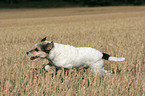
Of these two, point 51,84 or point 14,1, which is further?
point 14,1

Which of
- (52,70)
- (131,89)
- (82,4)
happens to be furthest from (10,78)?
(82,4)

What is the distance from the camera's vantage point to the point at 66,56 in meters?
4.07

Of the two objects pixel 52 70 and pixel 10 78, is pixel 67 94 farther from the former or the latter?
pixel 10 78

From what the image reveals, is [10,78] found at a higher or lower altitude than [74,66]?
lower

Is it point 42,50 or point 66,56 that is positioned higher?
point 42,50

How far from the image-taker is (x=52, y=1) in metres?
79.1

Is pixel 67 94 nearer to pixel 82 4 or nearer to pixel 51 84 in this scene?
pixel 51 84

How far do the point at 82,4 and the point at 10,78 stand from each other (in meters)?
67.8

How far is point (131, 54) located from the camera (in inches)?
234

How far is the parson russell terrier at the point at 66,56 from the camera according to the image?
399cm

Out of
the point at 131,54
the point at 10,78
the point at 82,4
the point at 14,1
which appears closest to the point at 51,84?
the point at 10,78

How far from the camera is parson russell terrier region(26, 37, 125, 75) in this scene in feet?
13.1

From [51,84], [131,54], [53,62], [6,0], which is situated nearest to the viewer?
[51,84]

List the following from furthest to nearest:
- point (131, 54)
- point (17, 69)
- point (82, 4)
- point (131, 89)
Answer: point (82, 4) → point (131, 54) → point (17, 69) → point (131, 89)
